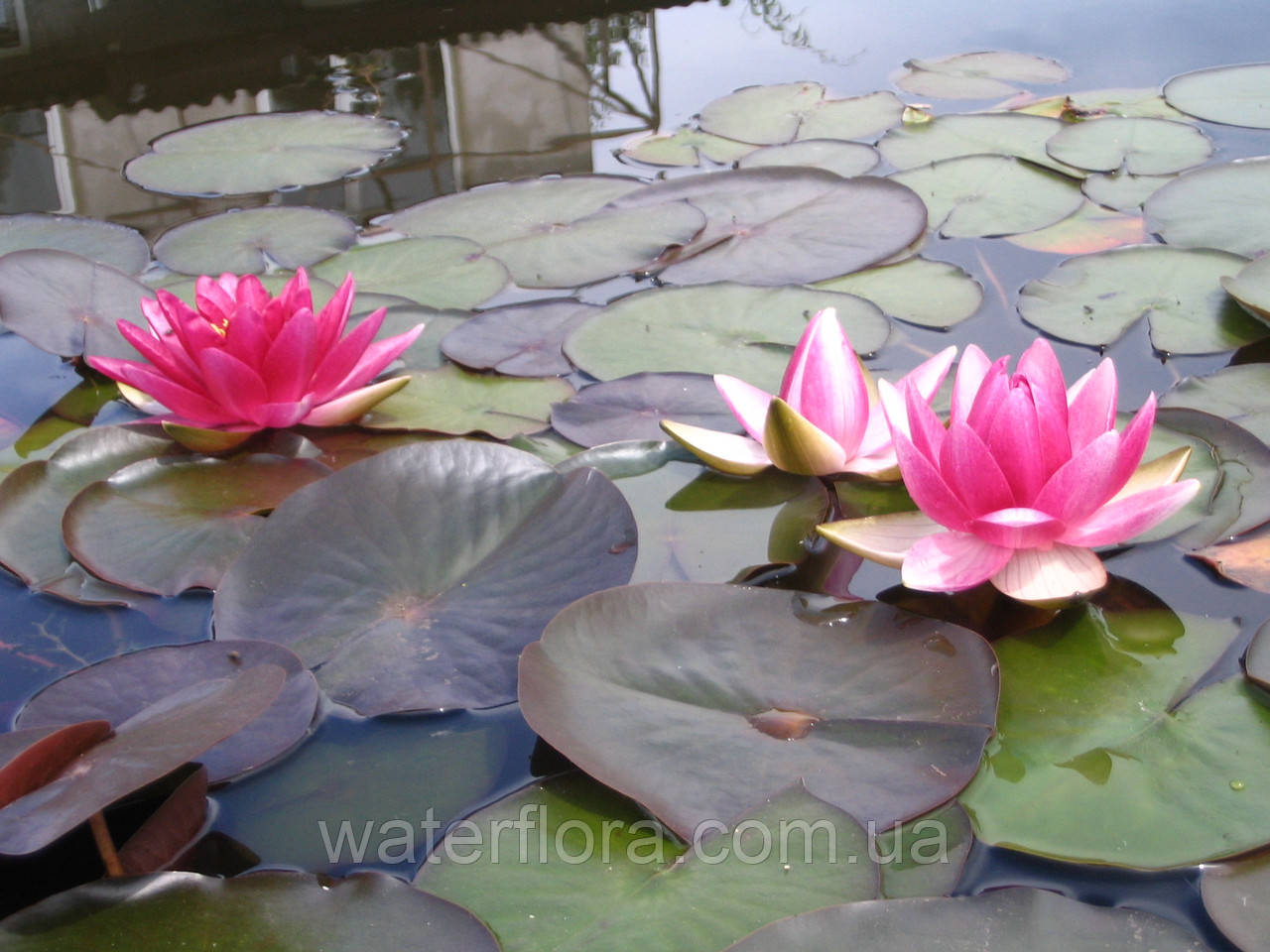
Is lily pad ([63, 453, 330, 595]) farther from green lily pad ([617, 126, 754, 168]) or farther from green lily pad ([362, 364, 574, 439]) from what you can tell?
green lily pad ([617, 126, 754, 168])

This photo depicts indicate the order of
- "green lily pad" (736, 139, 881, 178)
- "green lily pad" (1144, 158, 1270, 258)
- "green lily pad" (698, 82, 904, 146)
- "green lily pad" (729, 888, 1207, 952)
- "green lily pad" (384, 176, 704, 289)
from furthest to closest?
1. "green lily pad" (698, 82, 904, 146)
2. "green lily pad" (736, 139, 881, 178)
3. "green lily pad" (384, 176, 704, 289)
4. "green lily pad" (1144, 158, 1270, 258)
5. "green lily pad" (729, 888, 1207, 952)

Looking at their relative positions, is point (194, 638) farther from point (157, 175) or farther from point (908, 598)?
point (157, 175)

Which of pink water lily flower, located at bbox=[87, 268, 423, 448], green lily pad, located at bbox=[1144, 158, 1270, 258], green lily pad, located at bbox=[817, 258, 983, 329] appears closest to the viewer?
pink water lily flower, located at bbox=[87, 268, 423, 448]

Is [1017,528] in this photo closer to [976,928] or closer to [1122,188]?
[976,928]

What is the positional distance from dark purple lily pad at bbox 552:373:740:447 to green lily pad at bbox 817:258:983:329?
486 millimetres

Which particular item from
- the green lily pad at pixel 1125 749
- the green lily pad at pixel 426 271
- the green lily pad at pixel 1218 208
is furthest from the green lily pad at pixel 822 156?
the green lily pad at pixel 1125 749

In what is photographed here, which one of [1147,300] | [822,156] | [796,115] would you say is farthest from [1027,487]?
[796,115]

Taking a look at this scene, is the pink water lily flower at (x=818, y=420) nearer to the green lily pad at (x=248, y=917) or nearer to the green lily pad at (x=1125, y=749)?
the green lily pad at (x=1125, y=749)

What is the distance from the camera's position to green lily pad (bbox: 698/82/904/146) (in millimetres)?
2844

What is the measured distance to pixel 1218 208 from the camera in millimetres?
2104

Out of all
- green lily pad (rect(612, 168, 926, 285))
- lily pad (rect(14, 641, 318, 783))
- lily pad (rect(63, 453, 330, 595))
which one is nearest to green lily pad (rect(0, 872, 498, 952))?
lily pad (rect(14, 641, 318, 783))

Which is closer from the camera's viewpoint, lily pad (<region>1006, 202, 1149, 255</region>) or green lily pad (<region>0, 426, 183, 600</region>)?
green lily pad (<region>0, 426, 183, 600</region>)

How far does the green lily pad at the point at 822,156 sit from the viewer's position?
102 inches

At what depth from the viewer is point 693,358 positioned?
176 centimetres
